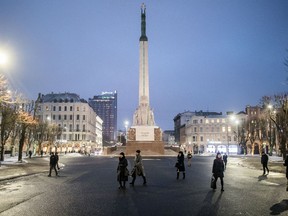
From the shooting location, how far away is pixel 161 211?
37.4ft

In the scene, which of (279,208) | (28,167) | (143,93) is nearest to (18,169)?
(28,167)

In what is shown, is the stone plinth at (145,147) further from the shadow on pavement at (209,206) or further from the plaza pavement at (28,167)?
the shadow on pavement at (209,206)

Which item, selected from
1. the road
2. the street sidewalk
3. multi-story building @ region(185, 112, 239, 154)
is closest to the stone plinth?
the street sidewalk

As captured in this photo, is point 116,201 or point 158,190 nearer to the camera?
point 116,201

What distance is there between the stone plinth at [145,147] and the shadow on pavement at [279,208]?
6212cm

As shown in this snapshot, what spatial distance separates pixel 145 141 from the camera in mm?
76500

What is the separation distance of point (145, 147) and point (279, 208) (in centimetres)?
6405

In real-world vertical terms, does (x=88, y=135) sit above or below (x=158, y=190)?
above

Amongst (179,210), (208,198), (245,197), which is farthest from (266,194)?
(179,210)

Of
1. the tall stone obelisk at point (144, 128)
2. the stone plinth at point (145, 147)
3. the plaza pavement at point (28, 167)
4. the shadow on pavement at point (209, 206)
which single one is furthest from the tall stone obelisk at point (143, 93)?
the shadow on pavement at point (209, 206)

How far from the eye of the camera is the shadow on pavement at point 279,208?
37.4 feet

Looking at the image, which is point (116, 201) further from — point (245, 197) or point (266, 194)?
point (266, 194)

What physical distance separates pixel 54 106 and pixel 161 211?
129 m

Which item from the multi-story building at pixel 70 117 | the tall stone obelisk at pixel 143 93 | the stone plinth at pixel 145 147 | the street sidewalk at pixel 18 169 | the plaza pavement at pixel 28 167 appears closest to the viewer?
the street sidewalk at pixel 18 169
